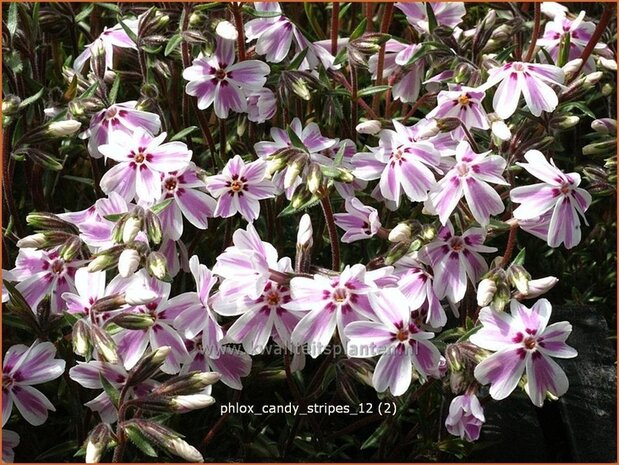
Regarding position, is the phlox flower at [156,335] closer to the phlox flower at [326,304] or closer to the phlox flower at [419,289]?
the phlox flower at [326,304]

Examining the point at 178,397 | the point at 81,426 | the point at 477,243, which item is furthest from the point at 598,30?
the point at 81,426

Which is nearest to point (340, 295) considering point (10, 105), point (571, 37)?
point (10, 105)

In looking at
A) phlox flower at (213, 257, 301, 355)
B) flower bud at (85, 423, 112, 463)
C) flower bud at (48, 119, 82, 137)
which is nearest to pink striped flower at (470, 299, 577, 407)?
phlox flower at (213, 257, 301, 355)

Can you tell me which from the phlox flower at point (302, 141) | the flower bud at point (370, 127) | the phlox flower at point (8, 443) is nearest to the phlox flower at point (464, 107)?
the flower bud at point (370, 127)

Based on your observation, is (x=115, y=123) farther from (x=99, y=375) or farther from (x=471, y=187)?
(x=471, y=187)

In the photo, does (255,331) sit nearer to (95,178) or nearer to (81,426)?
(81,426)

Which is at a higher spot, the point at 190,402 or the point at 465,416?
the point at 190,402
